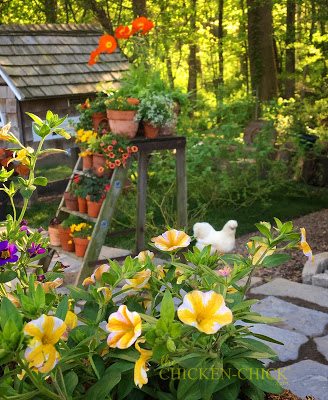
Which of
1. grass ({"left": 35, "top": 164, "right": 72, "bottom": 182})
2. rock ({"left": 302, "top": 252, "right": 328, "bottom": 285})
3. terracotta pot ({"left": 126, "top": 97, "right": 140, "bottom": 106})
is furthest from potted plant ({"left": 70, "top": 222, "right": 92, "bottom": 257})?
grass ({"left": 35, "top": 164, "right": 72, "bottom": 182})

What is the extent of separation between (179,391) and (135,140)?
3329mm

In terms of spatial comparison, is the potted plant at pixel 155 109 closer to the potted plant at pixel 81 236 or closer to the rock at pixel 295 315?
the potted plant at pixel 81 236

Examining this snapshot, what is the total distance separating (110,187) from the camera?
4387 mm

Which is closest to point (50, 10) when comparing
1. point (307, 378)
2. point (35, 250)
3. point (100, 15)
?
point (100, 15)

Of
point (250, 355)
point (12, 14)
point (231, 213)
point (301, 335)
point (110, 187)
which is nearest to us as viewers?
point (250, 355)

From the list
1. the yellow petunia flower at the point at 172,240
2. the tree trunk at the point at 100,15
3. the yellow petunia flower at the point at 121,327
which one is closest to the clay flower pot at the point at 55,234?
the yellow petunia flower at the point at 172,240

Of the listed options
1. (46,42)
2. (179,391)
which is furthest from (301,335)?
(46,42)

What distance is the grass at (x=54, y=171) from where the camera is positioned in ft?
34.2

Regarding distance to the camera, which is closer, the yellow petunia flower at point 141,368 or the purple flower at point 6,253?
the yellow petunia flower at point 141,368

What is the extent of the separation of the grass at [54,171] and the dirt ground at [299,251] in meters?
4.81

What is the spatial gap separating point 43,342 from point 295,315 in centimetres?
313

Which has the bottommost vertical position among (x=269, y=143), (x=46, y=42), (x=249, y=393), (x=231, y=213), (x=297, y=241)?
(x=231, y=213)

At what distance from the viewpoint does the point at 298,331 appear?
370 cm

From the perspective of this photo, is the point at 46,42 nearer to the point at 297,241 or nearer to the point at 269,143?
the point at 269,143
